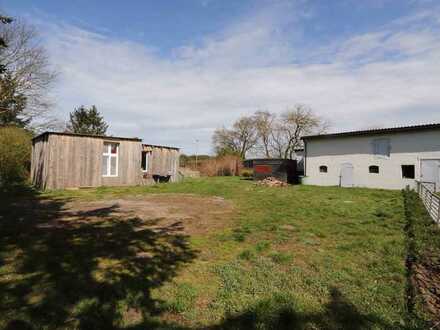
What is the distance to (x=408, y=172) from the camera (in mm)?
13633

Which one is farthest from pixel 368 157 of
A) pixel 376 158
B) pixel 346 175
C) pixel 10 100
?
pixel 10 100

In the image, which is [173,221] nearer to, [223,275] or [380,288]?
[223,275]

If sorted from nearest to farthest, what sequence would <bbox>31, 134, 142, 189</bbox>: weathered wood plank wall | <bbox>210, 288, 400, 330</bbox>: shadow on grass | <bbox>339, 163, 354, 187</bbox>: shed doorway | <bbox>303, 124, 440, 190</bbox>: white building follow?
<bbox>210, 288, 400, 330</bbox>: shadow on grass, <bbox>31, 134, 142, 189</bbox>: weathered wood plank wall, <bbox>303, 124, 440, 190</bbox>: white building, <bbox>339, 163, 354, 187</bbox>: shed doorway

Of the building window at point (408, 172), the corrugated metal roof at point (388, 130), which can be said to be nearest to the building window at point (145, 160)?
the corrugated metal roof at point (388, 130)

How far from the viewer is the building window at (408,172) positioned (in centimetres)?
1340

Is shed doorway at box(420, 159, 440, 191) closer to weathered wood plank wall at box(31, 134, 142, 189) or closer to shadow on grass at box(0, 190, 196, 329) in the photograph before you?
shadow on grass at box(0, 190, 196, 329)

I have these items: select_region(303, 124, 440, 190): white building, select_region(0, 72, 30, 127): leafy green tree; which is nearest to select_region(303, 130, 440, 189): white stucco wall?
select_region(303, 124, 440, 190): white building

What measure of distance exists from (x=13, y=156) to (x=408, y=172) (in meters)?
21.4

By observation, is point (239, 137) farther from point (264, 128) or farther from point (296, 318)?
point (296, 318)

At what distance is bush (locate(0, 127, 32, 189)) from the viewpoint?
13.6 m

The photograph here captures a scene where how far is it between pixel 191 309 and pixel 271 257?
178 centimetres

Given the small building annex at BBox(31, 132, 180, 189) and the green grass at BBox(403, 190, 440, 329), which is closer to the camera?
the green grass at BBox(403, 190, 440, 329)

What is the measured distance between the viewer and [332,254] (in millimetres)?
4113

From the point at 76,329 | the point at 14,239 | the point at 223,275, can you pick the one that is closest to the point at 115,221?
the point at 14,239
